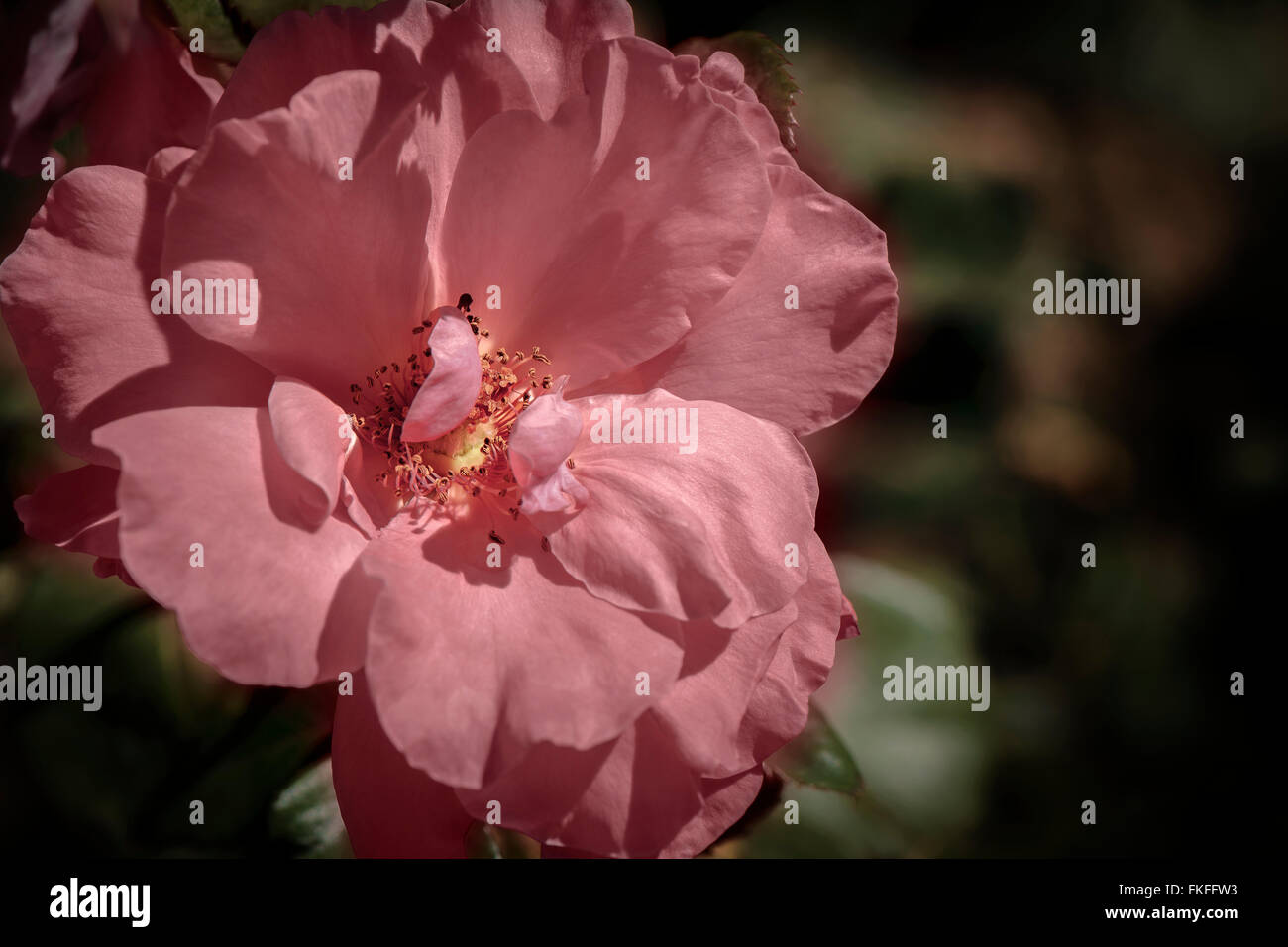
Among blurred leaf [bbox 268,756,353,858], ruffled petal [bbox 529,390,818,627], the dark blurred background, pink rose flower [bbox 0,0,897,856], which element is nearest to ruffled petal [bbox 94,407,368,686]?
pink rose flower [bbox 0,0,897,856]

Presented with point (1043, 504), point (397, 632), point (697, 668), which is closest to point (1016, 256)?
point (1043, 504)

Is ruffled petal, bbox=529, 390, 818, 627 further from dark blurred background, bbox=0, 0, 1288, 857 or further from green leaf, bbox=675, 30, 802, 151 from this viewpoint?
dark blurred background, bbox=0, 0, 1288, 857


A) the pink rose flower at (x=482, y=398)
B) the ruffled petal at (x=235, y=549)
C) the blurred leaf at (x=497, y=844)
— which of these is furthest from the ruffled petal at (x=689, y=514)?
the blurred leaf at (x=497, y=844)

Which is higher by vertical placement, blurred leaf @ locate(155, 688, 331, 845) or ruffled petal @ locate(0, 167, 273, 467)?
ruffled petal @ locate(0, 167, 273, 467)

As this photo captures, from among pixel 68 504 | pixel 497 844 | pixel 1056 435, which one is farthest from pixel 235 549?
pixel 1056 435

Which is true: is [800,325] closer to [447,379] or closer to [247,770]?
[447,379]

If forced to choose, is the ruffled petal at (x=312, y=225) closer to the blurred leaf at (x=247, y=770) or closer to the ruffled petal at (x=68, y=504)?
the ruffled petal at (x=68, y=504)
